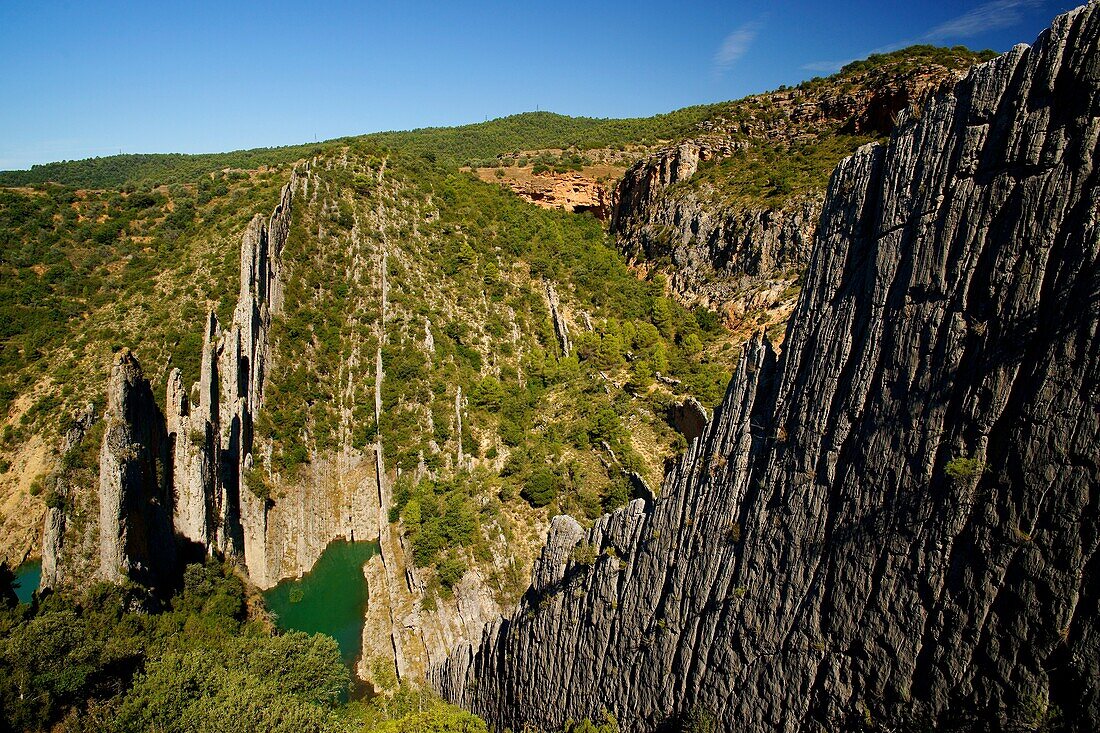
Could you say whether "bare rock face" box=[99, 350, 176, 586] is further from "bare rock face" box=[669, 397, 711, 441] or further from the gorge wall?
"bare rock face" box=[669, 397, 711, 441]

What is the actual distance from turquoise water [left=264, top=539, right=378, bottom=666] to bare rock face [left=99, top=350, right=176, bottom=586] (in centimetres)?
613

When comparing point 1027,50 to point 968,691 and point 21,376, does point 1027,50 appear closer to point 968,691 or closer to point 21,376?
point 968,691

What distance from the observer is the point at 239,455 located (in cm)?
3052

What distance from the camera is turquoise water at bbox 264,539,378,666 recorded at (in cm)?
2747

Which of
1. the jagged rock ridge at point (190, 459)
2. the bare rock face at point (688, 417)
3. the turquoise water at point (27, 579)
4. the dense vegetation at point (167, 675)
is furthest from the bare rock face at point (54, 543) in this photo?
the bare rock face at point (688, 417)

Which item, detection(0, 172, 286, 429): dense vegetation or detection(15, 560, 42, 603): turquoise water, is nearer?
detection(15, 560, 42, 603): turquoise water

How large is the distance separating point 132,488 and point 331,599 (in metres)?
11.6

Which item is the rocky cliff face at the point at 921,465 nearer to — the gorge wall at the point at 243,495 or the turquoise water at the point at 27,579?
the gorge wall at the point at 243,495

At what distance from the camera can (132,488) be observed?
2211cm

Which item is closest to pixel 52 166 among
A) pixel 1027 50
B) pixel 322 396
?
pixel 322 396

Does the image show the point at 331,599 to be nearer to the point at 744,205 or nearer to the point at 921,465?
the point at 921,465

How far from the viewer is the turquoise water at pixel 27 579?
28.3 metres

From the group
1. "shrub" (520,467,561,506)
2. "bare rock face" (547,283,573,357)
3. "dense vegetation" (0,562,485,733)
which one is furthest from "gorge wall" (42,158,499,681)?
"bare rock face" (547,283,573,357)

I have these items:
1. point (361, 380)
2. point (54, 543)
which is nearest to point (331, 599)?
point (54, 543)
